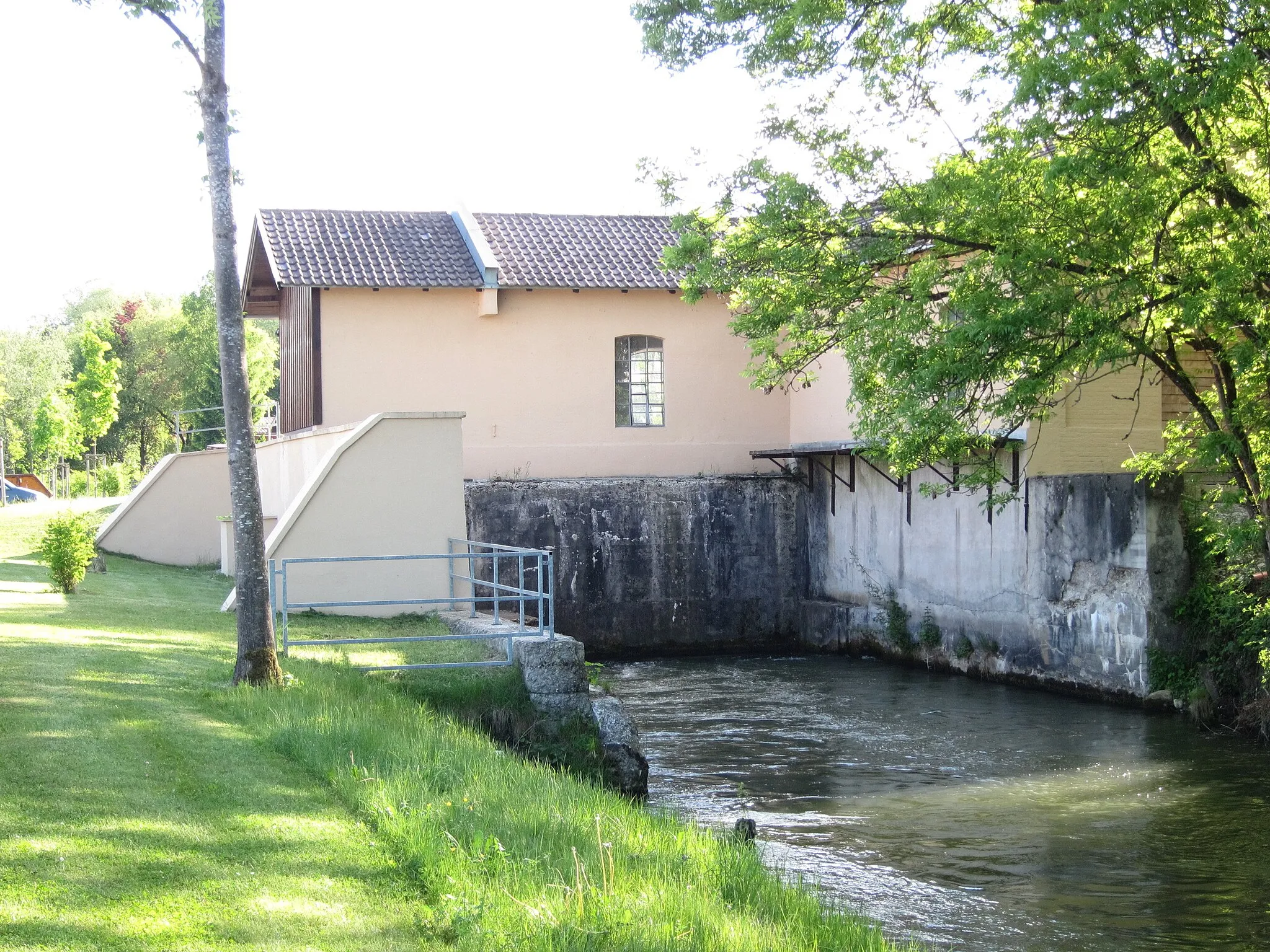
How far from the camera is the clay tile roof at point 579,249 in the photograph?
2267cm

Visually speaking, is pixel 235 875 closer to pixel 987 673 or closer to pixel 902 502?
pixel 987 673

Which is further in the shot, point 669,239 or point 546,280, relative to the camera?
point 669,239

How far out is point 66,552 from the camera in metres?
15.6

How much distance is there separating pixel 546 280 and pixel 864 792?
13099 millimetres

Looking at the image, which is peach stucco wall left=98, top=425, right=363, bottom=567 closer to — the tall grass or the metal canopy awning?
the metal canopy awning

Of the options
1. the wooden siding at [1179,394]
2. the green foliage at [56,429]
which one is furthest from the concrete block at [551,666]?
the green foliage at [56,429]

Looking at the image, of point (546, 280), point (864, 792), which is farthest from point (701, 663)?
point (864, 792)

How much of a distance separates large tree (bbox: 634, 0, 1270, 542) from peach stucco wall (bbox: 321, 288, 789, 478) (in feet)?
29.3

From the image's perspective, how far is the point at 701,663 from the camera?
69.2 feet

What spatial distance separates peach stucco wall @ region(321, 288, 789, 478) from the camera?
22.0 metres

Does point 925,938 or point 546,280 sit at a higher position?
point 546,280

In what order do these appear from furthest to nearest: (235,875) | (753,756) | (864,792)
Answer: (753,756) < (864,792) < (235,875)

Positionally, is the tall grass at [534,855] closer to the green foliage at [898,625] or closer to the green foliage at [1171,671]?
the green foliage at [1171,671]

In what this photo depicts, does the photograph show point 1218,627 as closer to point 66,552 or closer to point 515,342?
point 515,342
